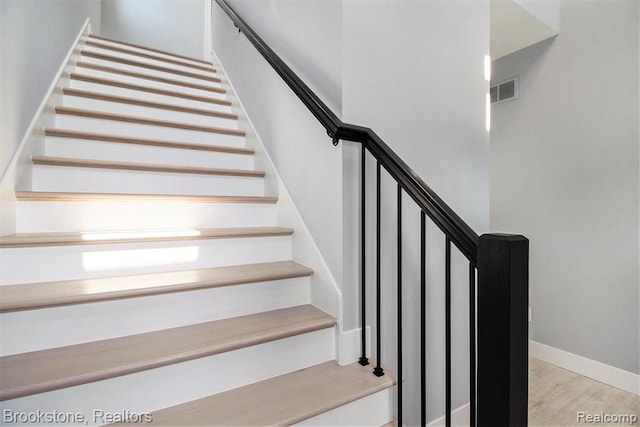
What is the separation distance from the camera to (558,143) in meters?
2.49

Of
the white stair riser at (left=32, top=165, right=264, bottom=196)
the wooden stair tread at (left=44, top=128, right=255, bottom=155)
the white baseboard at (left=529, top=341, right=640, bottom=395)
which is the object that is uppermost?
the wooden stair tread at (left=44, top=128, right=255, bottom=155)

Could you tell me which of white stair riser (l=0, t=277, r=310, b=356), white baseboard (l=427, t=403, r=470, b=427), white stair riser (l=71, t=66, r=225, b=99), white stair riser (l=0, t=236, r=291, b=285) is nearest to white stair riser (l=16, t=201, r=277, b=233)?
white stair riser (l=0, t=236, r=291, b=285)

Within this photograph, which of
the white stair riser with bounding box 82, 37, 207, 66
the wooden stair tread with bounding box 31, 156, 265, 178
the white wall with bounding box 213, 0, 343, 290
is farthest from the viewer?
the white stair riser with bounding box 82, 37, 207, 66

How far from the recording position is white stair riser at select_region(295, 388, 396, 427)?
1021 millimetres

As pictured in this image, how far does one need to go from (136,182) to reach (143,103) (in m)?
0.84

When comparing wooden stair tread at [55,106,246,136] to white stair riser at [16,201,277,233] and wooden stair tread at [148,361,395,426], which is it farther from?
wooden stair tread at [148,361,395,426]

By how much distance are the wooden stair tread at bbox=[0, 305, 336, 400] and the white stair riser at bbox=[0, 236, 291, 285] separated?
309 millimetres

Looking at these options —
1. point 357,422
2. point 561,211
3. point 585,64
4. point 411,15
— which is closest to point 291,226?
point 357,422

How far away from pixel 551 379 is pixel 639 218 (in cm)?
124

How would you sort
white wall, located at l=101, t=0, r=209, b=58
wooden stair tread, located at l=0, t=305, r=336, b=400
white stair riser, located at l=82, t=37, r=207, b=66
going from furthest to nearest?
white wall, located at l=101, t=0, r=209, b=58 → white stair riser, located at l=82, t=37, r=207, b=66 → wooden stair tread, located at l=0, t=305, r=336, b=400

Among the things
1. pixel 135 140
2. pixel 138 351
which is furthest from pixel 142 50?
pixel 138 351

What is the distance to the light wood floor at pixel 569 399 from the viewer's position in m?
1.91

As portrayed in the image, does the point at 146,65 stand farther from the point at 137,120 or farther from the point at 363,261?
the point at 363,261

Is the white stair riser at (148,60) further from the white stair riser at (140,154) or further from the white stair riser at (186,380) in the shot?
the white stair riser at (186,380)
